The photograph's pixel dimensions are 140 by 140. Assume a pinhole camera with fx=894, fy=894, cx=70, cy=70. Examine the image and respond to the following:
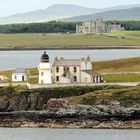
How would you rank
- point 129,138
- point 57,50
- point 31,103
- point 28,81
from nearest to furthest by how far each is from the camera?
point 129,138 < point 31,103 < point 28,81 < point 57,50

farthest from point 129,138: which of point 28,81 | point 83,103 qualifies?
point 28,81

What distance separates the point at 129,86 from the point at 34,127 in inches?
448

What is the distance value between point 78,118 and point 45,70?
33.2 feet

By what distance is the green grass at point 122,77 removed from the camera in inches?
3095

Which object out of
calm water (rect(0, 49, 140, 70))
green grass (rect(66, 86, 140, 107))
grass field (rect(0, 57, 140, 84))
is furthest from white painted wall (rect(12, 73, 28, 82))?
calm water (rect(0, 49, 140, 70))

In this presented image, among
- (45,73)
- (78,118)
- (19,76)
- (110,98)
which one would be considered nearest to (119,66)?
(19,76)

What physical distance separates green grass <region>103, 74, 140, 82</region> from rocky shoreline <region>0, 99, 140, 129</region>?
35.7 feet

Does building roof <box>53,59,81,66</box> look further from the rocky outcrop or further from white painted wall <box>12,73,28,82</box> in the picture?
the rocky outcrop

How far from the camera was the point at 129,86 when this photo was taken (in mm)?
74562

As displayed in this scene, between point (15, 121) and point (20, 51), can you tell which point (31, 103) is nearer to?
point (15, 121)

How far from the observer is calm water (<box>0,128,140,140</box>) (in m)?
60.9

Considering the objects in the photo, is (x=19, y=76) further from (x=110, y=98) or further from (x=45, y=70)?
(x=110, y=98)

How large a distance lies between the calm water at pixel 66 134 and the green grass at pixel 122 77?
14.6 metres

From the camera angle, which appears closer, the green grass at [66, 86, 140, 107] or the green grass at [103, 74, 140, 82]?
the green grass at [66, 86, 140, 107]
